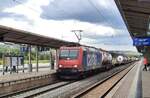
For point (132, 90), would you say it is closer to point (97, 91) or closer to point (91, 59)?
point (97, 91)

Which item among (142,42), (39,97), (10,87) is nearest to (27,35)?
(10,87)

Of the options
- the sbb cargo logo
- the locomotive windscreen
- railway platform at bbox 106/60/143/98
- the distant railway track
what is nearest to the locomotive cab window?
the locomotive windscreen

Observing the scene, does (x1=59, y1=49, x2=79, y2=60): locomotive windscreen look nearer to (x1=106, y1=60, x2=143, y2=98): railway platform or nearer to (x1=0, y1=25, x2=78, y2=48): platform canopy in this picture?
(x1=0, y1=25, x2=78, y2=48): platform canopy

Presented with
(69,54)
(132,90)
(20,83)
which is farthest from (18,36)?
(69,54)

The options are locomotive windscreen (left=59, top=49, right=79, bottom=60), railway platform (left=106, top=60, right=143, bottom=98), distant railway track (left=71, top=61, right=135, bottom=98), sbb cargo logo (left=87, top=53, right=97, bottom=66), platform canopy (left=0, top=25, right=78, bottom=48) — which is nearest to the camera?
railway platform (left=106, top=60, right=143, bottom=98)

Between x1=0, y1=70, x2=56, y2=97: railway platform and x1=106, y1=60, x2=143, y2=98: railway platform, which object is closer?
x1=106, y1=60, x2=143, y2=98: railway platform

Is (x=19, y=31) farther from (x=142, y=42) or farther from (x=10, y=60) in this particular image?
(x=142, y=42)

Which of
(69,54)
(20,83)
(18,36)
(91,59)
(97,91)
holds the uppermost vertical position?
(18,36)

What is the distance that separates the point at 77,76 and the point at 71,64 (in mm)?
1281

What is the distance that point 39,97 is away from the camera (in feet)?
64.3

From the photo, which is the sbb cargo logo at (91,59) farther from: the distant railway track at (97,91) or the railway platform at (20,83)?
the railway platform at (20,83)

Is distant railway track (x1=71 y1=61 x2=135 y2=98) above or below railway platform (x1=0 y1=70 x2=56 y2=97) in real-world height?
below

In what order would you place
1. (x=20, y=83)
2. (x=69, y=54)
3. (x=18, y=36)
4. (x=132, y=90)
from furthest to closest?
(x=69, y=54), (x=18, y=36), (x=132, y=90), (x=20, y=83)

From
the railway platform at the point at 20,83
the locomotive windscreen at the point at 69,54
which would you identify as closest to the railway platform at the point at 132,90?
the locomotive windscreen at the point at 69,54
